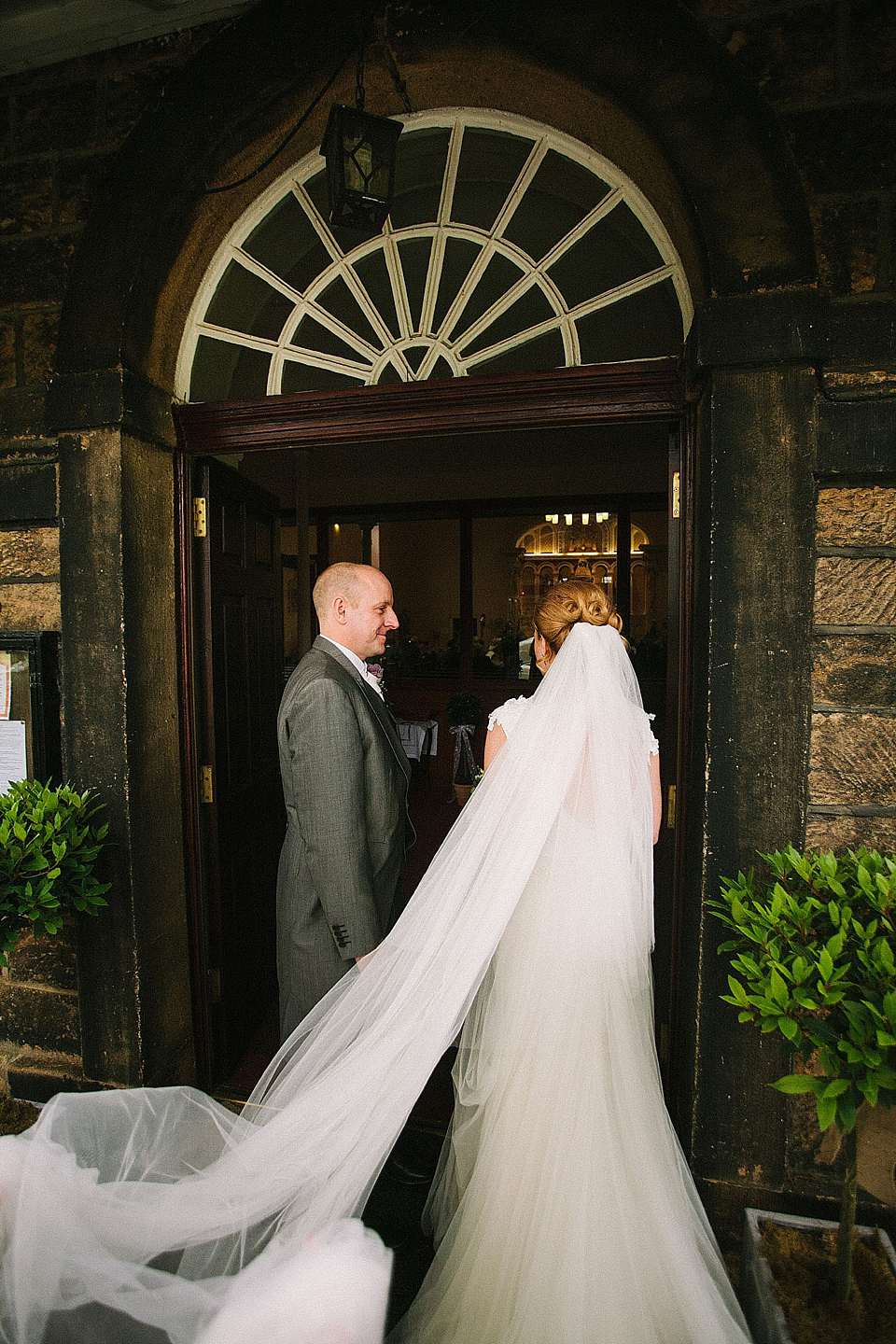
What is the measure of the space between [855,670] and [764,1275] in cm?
158

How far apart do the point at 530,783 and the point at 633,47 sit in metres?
2.15

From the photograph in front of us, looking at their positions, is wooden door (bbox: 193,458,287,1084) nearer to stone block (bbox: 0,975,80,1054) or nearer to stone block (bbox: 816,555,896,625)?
stone block (bbox: 0,975,80,1054)

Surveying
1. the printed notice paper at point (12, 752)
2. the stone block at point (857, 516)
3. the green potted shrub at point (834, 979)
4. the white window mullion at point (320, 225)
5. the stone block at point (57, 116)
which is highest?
the stone block at point (57, 116)

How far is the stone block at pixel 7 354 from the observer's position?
2686 mm

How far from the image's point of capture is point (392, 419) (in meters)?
2.50

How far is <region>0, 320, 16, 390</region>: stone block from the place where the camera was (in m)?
2.69

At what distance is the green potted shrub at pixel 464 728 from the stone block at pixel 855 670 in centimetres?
524

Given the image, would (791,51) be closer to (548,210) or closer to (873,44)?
(873,44)

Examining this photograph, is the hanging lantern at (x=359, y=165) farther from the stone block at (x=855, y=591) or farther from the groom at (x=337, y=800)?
the stone block at (x=855, y=591)

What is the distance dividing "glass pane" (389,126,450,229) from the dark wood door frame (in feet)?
2.25

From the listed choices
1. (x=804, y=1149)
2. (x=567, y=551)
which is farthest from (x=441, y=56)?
(x=567, y=551)

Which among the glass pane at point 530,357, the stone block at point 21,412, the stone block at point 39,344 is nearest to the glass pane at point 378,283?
the glass pane at point 530,357

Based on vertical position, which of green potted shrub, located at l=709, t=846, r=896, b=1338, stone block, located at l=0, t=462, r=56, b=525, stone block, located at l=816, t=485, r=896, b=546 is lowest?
green potted shrub, located at l=709, t=846, r=896, b=1338

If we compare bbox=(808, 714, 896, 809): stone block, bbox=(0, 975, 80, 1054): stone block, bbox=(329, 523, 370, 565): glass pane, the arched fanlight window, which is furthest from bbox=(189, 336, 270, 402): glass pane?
bbox=(329, 523, 370, 565): glass pane
